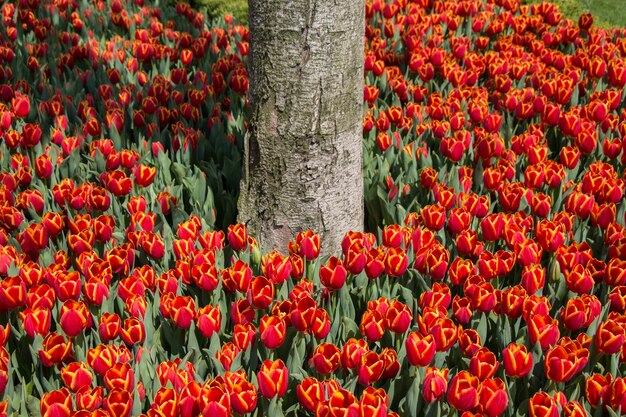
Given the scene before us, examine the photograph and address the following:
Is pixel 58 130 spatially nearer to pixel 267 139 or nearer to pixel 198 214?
pixel 198 214

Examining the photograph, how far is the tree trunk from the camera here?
3109 millimetres

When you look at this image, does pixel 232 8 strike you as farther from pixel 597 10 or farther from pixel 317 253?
pixel 317 253

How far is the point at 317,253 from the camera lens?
291 centimetres

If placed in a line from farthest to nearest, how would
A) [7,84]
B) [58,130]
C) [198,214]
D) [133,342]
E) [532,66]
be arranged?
[532,66], [7,84], [58,130], [198,214], [133,342]

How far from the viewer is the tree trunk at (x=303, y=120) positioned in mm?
3109

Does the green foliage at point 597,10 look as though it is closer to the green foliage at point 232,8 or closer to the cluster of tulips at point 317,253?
the cluster of tulips at point 317,253

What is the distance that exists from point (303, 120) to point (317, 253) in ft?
1.93

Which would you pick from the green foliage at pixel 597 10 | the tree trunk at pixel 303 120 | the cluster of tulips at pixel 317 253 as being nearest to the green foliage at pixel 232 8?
the cluster of tulips at pixel 317 253

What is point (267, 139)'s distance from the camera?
10.6 feet

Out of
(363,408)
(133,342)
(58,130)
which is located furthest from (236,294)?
(58,130)

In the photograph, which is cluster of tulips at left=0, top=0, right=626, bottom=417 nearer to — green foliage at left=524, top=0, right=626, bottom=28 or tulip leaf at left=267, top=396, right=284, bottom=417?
tulip leaf at left=267, top=396, right=284, bottom=417

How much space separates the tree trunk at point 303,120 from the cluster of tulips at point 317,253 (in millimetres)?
187

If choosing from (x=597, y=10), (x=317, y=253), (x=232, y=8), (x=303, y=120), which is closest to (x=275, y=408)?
(x=317, y=253)

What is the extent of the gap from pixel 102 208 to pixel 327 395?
147cm
